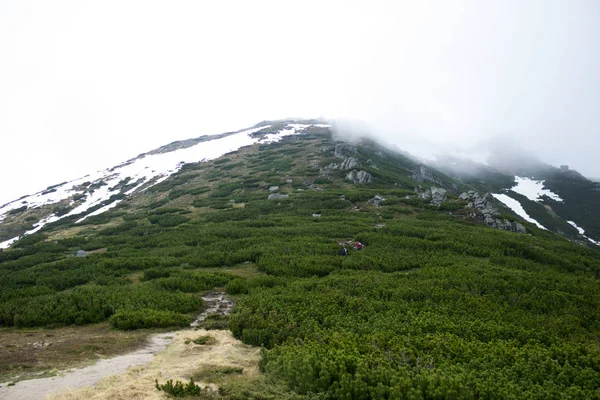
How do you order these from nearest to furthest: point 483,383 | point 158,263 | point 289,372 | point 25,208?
1. point 483,383
2. point 289,372
3. point 158,263
4. point 25,208

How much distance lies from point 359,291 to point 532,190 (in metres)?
104

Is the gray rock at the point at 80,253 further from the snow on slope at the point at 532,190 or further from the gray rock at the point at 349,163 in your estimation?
the snow on slope at the point at 532,190

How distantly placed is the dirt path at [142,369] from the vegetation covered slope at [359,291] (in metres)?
1.04

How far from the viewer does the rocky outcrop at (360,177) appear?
5028cm

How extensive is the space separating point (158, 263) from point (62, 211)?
45016 mm

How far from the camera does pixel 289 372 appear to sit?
727cm

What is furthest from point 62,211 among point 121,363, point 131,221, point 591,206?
point 591,206

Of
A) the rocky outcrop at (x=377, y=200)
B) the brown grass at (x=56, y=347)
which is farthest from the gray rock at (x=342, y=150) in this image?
the brown grass at (x=56, y=347)

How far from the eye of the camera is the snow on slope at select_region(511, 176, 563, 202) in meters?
88.7

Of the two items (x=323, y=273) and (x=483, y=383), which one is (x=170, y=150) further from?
(x=483, y=383)

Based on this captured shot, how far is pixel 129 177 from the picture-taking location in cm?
7325

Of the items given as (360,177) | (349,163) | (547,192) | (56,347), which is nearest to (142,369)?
(56,347)

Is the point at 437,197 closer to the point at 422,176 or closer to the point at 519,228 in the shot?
the point at 519,228

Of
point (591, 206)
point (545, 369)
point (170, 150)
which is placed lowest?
point (591, 206)
